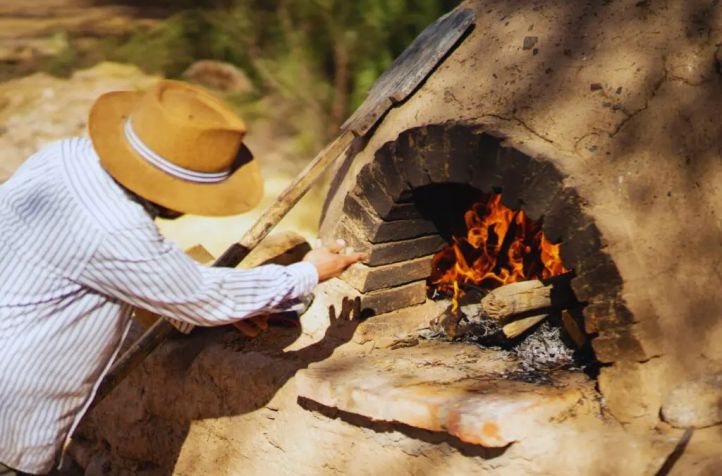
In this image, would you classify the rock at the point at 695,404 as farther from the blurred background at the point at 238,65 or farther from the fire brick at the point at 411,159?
the blurred background at the point at 238,65

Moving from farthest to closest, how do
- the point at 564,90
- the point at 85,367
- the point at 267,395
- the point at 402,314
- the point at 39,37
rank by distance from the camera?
the point at 39,37
the point at 402,314
the point at 267,395
the point at 564,90
the point at 85,367

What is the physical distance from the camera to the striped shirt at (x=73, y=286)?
2.86 metres

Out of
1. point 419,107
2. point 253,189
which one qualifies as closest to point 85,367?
point 253,189

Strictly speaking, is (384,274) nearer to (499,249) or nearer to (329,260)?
(499,249)

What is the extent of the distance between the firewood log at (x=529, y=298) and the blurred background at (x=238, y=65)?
11.0 feet

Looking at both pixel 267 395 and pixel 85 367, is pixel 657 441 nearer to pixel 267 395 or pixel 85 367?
pixel 267 395

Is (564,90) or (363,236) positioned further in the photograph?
(363,236)

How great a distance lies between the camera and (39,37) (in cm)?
934

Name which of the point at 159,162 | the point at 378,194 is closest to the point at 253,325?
the point at 378,194

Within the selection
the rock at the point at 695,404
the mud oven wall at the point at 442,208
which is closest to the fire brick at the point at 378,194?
the mud oven wall at the point at 442,208

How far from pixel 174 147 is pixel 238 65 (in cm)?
615

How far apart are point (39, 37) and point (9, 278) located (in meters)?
7.06

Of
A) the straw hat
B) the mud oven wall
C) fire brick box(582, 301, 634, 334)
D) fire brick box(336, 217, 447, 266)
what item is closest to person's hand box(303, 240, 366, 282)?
the straw hat

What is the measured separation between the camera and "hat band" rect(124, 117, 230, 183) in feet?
9.32
